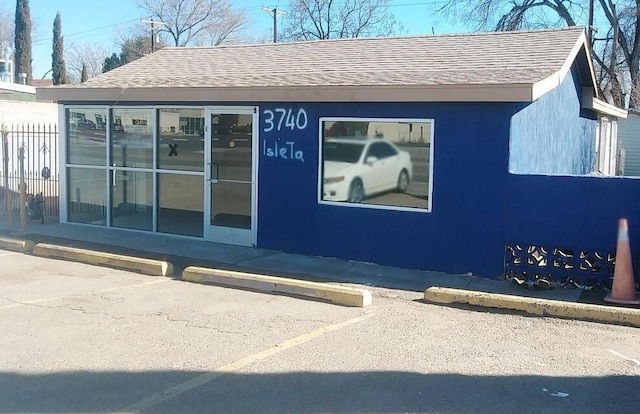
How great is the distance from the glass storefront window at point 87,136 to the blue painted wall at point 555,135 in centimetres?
731

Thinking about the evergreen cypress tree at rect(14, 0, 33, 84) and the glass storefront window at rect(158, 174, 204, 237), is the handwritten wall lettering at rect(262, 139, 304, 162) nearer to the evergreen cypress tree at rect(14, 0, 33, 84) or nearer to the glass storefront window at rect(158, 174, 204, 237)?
the glass storefront window at rect(158, 174, 204, 237)

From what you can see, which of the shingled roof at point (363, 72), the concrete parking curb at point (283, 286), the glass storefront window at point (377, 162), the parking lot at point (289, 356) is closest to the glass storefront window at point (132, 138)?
the shingled roof at point (363, 72)

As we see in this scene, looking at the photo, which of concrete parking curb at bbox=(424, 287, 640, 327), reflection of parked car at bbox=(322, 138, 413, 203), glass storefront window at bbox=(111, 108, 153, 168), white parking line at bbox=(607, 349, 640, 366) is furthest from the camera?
glass storefront window at bbox=(111, 108, 153, 168)

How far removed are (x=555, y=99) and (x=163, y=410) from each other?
381 inches

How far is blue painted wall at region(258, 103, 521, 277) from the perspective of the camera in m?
9.20

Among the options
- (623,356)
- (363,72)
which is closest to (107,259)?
(363,72)

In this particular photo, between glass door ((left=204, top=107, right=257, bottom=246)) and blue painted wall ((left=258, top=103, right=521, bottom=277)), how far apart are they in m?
0.30

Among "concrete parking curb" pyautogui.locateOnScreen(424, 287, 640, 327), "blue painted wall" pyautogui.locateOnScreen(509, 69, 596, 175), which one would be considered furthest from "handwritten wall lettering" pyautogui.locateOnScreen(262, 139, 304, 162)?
"concrete parking curb" pyautogui.locateOnScreen(424, 287, 640, 327)

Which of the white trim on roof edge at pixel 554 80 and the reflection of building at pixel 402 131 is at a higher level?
the white trim on roof edge at pixel 554 80

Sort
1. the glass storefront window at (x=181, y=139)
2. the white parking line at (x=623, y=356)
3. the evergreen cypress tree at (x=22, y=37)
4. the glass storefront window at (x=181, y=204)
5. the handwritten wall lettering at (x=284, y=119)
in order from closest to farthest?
the white parking line at (x=623, y=356)
the handwritten wall lettering at (x=284, y=119)
the glass storefront window at (x=181, y=139)
the glass storefront window at (x=181, y=204)
the evergreen cypress tree at (x=22, y=37)

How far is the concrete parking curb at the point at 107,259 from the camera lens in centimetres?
944

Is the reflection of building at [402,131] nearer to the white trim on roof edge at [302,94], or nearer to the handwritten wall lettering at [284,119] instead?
the white trim on roof edge at [302,94]

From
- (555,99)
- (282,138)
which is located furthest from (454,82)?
(555,99)

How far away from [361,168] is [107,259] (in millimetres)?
3928
